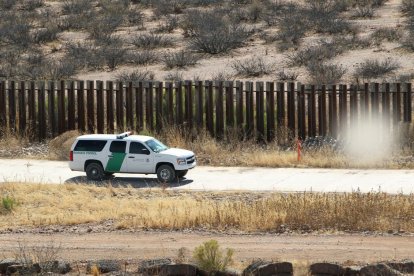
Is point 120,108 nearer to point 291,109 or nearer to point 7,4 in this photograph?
point 291,109

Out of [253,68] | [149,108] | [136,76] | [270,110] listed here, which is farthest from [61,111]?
[253,68]

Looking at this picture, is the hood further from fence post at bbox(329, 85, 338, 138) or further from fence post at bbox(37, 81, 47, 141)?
fence post at bbox(37, 81, 47, 141)

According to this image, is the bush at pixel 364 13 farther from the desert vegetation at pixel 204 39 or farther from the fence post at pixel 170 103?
the fence post at pixel 170 103

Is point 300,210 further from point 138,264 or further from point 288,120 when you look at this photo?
point 288,120

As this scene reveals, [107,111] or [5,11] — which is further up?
[5,11]

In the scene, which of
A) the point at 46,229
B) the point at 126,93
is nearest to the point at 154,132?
the point at 126,93

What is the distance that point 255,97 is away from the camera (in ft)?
113

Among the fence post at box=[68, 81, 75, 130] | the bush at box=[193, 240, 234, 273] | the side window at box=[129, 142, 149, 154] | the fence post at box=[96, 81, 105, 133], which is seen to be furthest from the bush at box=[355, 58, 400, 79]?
the bush at box=[193, 240, 234, 273]

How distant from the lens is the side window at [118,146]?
28.7 meters

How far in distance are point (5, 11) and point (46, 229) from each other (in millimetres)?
42266

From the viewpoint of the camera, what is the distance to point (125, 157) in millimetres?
28578

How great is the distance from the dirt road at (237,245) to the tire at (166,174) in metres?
7.00

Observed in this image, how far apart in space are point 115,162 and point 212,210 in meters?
6.65

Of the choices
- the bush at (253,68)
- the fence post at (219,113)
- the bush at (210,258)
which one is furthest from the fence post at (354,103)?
the bush at (210,258)
